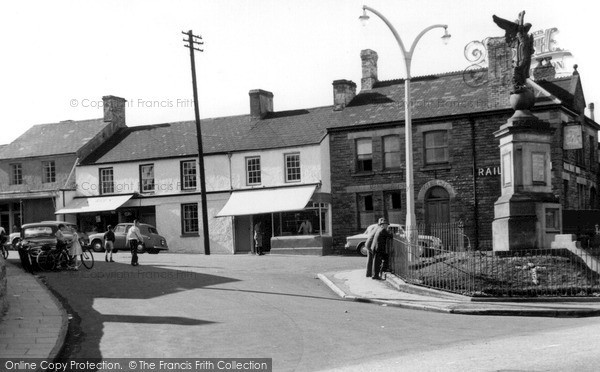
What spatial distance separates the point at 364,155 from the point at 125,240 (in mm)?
12691

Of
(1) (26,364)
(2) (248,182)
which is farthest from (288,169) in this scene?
(1) (26,364)

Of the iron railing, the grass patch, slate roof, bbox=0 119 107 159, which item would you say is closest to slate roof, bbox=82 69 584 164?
slate roof, bbox=0 119 107 159

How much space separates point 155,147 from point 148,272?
2398 centimetres

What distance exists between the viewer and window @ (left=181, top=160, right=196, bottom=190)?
45.4 meters

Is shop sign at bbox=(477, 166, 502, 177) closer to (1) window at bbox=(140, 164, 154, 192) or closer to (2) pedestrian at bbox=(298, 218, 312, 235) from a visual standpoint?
(2) pedestrian at bbox=(298, 218, 312, 235)

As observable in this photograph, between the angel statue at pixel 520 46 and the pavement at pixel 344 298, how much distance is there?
618cm

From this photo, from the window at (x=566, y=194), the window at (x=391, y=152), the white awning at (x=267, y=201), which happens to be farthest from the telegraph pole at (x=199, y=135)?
the window at (x=566, y=194)

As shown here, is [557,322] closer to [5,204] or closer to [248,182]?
[248,182]

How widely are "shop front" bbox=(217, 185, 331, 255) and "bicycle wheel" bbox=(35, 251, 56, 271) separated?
50.8ft

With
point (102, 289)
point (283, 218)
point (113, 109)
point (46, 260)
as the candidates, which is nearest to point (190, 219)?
point (283, 218)

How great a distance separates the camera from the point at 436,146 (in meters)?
38.4

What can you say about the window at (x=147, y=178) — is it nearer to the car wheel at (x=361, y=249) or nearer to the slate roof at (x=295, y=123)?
the slate roof at (x=295, y=123)

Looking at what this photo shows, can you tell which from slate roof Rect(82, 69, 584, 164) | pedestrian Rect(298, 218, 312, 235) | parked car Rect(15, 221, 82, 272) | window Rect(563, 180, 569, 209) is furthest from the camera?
pedestrian Rect(298, 218, 312, 235)

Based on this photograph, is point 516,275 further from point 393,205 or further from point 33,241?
point 393,205
